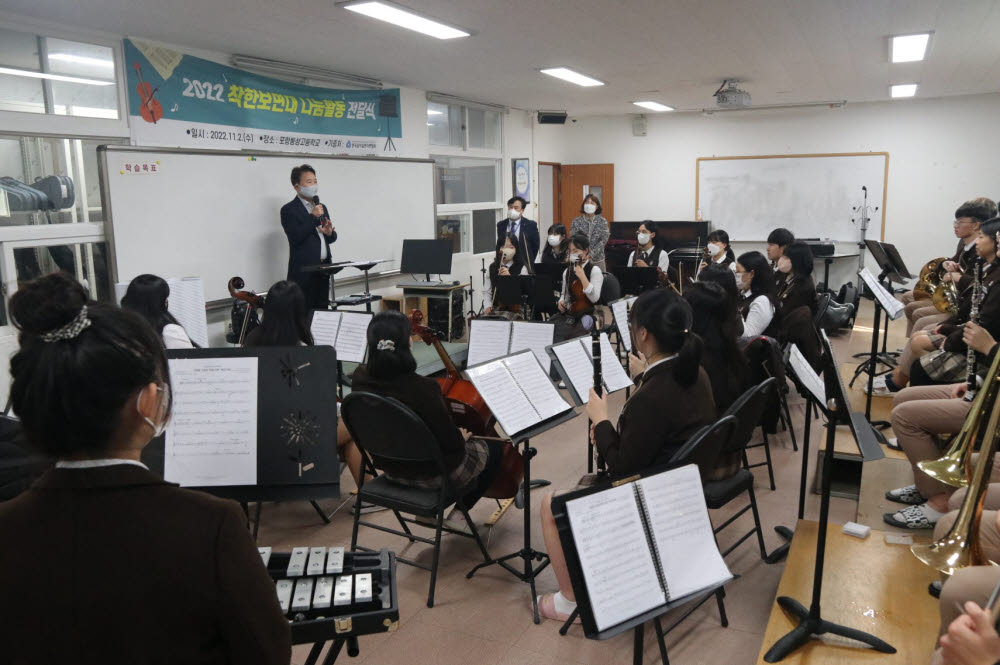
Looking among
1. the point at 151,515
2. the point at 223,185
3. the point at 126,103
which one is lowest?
the point at 151,515

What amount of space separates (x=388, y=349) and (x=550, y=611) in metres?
1.13

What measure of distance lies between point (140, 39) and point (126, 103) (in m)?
0.46

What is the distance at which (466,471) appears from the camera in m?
2.79

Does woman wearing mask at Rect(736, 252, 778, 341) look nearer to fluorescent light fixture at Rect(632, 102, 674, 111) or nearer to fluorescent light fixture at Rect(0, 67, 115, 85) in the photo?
fluorescent light fixture at Rect(0, 67, 115, 85)

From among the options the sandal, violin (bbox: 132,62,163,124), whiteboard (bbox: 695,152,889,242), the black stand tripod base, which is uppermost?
violin (bbox: 132,62,163,124)

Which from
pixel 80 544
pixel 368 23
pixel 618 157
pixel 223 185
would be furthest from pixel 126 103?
pixel 618 157

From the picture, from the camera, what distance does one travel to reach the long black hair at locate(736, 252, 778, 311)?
4.37 metres

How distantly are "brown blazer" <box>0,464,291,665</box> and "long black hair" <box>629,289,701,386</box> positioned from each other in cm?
171

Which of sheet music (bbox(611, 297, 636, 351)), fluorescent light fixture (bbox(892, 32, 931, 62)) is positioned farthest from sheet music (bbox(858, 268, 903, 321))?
fluorescent light fixture (bbox(892, 32, 931, 62))

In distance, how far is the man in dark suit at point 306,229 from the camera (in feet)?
19.0

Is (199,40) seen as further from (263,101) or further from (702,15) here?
(702,15)

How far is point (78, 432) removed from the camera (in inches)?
38.1

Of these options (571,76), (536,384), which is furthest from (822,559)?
(571,76)

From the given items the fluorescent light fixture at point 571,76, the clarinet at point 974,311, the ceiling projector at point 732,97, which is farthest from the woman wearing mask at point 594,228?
the clarinet at point 974,311
